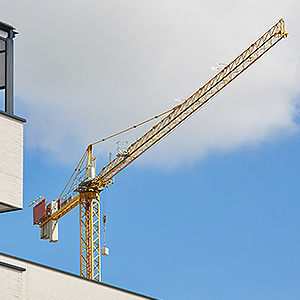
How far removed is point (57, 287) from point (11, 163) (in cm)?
465

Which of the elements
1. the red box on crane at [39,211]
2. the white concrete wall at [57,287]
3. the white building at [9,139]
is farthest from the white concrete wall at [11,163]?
the red box on crane at [39,211]

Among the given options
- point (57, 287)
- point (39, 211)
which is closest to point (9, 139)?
point (57, 287)

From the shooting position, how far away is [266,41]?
11244 cm

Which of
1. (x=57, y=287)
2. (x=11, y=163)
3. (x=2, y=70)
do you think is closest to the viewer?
(x=11, y=163)

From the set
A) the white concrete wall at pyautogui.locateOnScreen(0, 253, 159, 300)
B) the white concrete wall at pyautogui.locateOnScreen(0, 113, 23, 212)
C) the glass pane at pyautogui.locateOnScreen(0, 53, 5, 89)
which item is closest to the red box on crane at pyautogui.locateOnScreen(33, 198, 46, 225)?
the white concrete wall at pyautogui.locateOnScreen(0, 253, 159, 300)

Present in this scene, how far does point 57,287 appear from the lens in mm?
27859

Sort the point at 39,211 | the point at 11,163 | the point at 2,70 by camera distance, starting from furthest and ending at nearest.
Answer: the point at 39,211, the point at 2,70, the point at 11,163

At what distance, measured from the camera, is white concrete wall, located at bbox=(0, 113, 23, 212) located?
2461cm

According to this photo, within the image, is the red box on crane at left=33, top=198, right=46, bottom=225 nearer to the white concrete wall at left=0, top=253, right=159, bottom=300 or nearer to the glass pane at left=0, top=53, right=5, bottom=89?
the white concrete wall at left=0, top=253, right=159, bottom=300

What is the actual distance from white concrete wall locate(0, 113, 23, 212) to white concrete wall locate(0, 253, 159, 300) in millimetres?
1842

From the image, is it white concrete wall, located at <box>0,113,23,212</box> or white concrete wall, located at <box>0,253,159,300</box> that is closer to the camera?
white concrete wall, located at <box>0,113,23,212</box>

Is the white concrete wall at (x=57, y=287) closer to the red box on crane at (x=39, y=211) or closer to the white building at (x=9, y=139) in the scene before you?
the white building at (x=9, y=139)

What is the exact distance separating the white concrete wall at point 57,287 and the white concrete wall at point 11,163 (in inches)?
72.5

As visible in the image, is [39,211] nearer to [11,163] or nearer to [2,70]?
[2,70]
